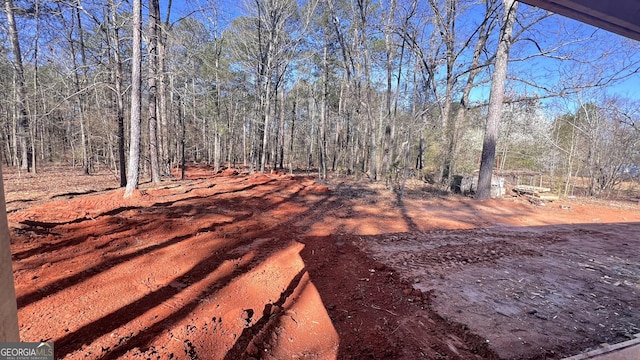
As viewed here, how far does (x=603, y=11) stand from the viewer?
4.95ft

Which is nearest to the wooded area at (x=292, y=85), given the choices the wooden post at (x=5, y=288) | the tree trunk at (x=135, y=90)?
the tree trunk at (x=135, y=90)

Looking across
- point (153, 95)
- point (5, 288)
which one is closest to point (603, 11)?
point (5, 288)

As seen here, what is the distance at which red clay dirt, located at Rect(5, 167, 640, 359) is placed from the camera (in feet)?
7.85

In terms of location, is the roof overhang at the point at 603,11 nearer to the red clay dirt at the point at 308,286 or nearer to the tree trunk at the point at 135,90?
the red clay dirt at the point at 308,286

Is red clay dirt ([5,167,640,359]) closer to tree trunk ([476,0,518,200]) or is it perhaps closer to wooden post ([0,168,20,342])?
wooden post ([0,168,20,342])

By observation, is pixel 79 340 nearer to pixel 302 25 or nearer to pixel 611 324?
pixel 611 324

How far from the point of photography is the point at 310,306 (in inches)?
115

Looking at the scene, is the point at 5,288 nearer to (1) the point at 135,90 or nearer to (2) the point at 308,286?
(2) the point at 308,286

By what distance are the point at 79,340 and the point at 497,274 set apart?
4.68 meters

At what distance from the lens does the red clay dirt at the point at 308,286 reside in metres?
2.39

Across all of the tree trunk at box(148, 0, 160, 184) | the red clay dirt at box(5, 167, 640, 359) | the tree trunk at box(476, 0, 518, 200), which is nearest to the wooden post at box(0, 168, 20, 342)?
the red clay dirt at box(5, 167, 640, 359)

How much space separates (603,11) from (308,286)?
3.31 m

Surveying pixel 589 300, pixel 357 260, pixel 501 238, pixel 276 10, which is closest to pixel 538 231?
pixel 501 238

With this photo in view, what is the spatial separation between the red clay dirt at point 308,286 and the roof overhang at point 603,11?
2467mm
